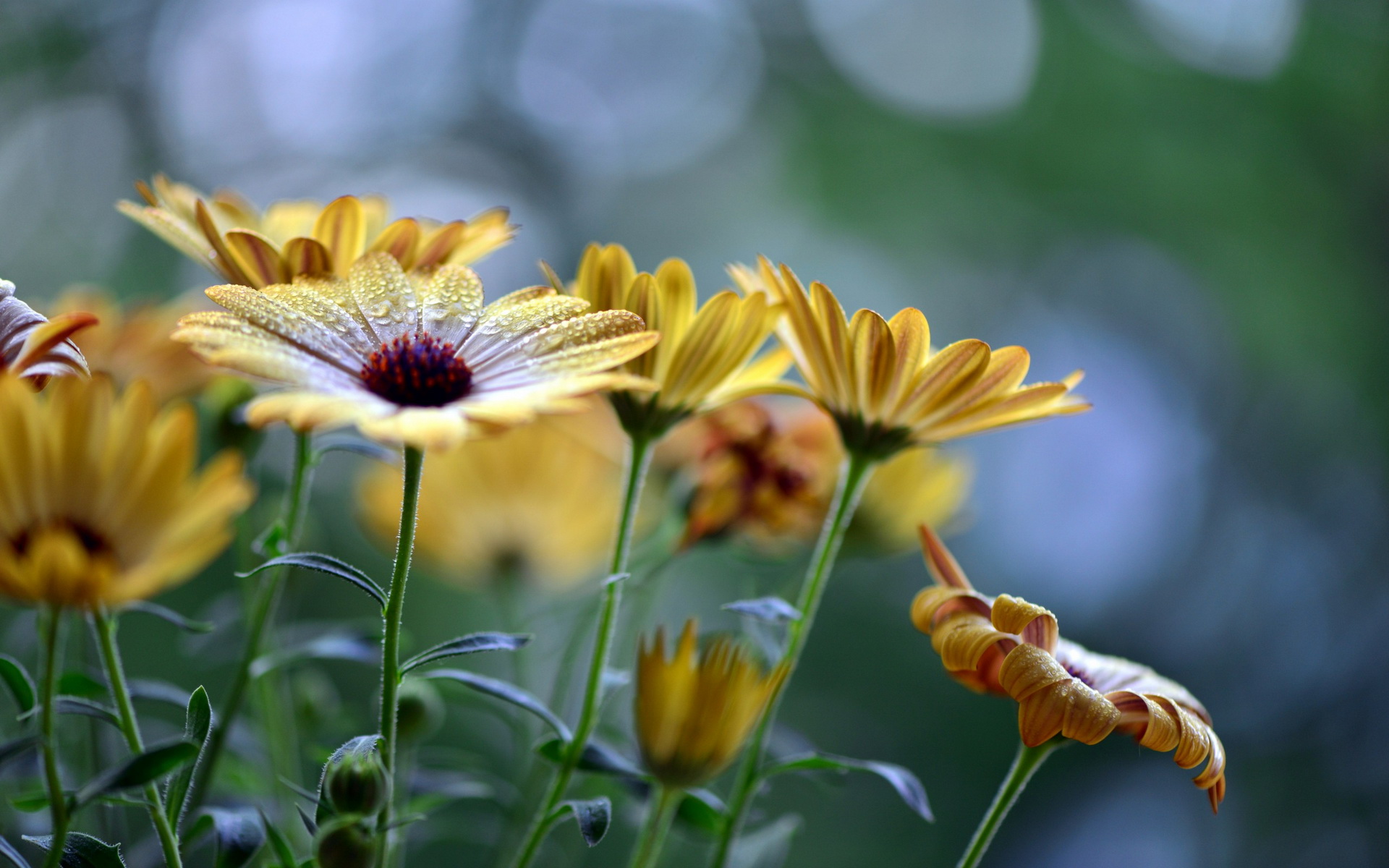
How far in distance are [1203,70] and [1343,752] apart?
3.91 ft

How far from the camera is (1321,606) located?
1721 mm

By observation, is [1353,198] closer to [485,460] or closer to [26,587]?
[485,460]

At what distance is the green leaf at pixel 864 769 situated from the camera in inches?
12.8

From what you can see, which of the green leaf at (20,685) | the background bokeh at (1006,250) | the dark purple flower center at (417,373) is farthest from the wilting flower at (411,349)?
the background bokeh at (1006,250)

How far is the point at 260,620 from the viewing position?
1.16ft

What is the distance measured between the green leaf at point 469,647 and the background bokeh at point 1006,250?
114 centimetres

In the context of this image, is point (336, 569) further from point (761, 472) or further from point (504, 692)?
point (761, 472)

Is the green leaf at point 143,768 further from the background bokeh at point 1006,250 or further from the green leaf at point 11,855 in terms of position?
the background bokeh at point 1006,250

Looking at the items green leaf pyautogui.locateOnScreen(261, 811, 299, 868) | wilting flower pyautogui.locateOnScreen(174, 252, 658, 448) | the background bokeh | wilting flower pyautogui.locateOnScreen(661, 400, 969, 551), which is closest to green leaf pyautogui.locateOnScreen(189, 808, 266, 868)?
green leaf pyautogui.locateOnScreen(261, 811, 299, 868)

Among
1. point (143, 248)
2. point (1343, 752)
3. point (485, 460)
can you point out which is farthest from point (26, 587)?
point (1343, 752)

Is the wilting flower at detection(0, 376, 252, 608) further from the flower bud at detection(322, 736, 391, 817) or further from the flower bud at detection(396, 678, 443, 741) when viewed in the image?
the flower bud at detection(396, 678, 443, 741)

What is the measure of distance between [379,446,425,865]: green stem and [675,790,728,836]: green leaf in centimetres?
11

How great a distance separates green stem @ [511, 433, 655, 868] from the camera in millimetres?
309

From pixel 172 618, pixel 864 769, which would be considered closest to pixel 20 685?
pixel 172 618
